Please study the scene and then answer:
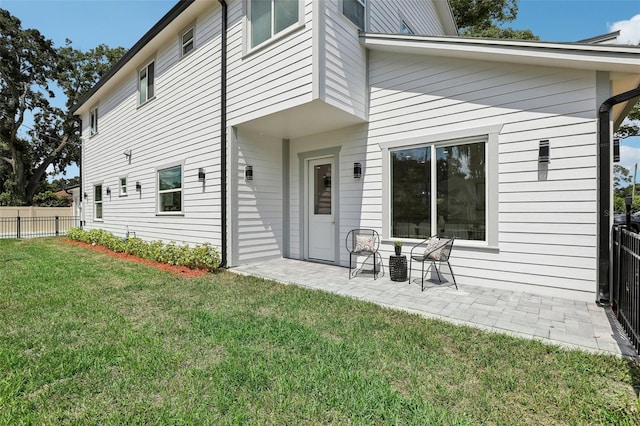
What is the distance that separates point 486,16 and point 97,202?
21.2 m

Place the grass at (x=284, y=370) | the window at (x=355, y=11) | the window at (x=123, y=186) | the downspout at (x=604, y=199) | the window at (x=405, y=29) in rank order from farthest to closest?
the window at (x=123, y=186)
the window at (x=405, y=29)
the window at (x=355, y=11)
the downspout at (x=604, y=199)
the grass at (x=284, y=370)

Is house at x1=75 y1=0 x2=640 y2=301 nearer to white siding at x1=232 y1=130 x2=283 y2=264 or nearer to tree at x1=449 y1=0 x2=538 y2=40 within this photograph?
white siding at x1=232 y1=130 x2=283 y2=264

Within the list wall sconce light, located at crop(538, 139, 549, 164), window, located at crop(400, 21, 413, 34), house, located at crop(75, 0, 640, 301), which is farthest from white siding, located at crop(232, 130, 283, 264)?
wall sconce light, located at crop(538, 139, 549, 164)

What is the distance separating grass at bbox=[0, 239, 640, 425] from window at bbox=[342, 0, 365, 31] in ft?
17.6

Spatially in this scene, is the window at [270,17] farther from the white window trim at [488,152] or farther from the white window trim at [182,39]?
the white window trim at [488,152]

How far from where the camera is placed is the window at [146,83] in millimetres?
9367

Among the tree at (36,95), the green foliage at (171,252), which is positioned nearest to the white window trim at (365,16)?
the green foliage at (171,252)

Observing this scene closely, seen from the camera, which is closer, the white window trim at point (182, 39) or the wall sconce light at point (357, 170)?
the wall sconce light at point (357, 170)

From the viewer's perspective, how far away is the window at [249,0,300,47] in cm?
530

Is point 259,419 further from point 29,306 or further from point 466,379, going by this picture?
point 29,306

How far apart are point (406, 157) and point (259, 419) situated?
4.90m

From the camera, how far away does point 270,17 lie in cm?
567

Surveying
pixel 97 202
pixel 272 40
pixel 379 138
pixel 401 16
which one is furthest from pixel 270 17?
pixel 97 202

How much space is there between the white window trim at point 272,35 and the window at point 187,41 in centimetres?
247
